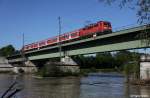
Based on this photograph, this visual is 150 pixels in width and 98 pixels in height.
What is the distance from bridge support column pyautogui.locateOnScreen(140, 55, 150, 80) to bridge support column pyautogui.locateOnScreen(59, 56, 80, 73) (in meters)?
35.2

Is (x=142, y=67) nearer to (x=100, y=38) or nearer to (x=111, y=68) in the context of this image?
(x=100, y=38)

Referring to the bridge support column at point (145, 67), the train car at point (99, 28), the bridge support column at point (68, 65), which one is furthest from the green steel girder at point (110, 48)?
the train car at point (99, 28)

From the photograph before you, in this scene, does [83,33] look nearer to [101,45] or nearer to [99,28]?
[99,28]

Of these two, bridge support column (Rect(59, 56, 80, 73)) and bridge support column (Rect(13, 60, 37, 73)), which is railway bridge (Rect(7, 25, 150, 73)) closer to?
bridge support column (Rect(59, 56, 80, 73))

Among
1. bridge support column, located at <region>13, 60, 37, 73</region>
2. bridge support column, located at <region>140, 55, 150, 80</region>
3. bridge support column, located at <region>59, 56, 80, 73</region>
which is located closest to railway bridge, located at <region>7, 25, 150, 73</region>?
bridge support column, located at <region>59, 56, 80, 73</region>

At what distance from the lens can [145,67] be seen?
186 feet

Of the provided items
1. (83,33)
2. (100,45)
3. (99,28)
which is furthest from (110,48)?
(83,33)

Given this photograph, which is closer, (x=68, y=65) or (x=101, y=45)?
(x=101, y=45)

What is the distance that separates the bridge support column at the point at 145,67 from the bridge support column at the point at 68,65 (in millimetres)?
35216

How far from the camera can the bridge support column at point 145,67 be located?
5644 centimetres

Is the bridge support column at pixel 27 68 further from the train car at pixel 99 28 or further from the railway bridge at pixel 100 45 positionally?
the train car at pixel 99 28

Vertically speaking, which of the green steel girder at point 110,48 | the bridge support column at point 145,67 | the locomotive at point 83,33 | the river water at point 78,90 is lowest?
the river water at point 78,90

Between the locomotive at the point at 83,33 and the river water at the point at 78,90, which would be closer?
the river water at the point at 78,90

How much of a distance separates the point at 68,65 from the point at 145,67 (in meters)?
37.2
